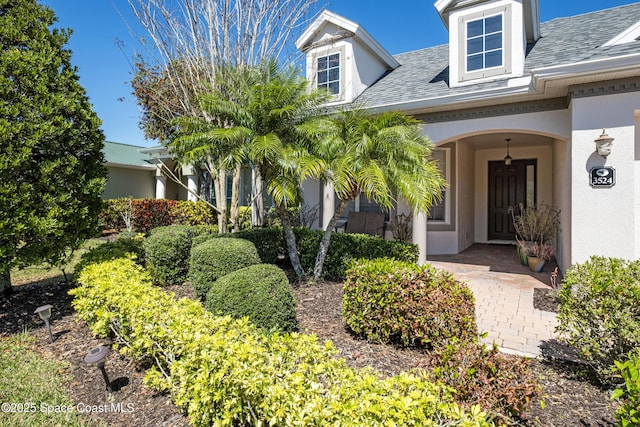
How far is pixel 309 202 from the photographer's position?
10.7 meters

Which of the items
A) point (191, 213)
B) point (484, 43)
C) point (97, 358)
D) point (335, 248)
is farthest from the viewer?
point (191, 213)

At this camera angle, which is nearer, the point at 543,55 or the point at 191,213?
the point at 543,55

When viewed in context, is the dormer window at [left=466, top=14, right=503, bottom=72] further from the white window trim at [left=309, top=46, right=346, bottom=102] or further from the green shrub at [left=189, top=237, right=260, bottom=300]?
the green shrub at [left=189, top=237, right=260, bottom=300]

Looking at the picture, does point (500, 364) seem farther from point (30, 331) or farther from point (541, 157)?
point (541, 157)

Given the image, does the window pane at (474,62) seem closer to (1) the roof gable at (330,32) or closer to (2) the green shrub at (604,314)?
(1) the roof gable at (330,32)

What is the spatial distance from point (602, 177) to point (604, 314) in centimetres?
337

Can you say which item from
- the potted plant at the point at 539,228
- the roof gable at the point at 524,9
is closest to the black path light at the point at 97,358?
the potted plant at the point at 539,228

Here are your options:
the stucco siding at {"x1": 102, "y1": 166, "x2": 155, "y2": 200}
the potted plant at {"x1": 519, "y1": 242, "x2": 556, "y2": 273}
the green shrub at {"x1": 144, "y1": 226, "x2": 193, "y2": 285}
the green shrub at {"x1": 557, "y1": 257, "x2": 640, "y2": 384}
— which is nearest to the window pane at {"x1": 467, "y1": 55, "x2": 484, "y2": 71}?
the potted plant at {"x1": 519, "y1": 242, "x2": 556, "y2": 273}

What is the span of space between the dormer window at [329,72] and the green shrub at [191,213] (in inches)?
256

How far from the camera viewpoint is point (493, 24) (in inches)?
291

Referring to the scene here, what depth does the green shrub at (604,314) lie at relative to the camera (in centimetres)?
292

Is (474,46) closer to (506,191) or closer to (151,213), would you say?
(506,191)

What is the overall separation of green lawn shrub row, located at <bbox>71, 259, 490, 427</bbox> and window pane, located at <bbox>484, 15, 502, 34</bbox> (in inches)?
313

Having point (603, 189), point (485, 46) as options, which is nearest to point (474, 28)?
point (485, 46)
